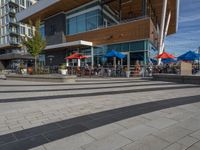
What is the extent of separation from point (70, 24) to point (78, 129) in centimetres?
2183

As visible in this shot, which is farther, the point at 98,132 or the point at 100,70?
the point at 100,70

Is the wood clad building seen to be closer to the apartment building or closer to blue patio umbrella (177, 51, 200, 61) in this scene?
blue patio umbrella (177, 51, 200, 61)

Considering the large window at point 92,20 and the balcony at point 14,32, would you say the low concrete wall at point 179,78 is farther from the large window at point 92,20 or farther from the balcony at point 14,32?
the balcony at point 14,32

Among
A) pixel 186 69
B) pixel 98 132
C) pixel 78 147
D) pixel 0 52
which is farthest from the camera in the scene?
pixel 0 52

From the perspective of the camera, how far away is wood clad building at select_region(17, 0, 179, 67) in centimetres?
1714

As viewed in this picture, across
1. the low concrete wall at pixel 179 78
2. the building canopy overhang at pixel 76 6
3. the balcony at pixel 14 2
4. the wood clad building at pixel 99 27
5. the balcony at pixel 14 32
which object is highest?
the balcony at pixel 14 2

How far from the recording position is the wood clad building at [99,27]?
1714cm

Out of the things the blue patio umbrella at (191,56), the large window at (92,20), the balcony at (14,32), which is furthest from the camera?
the balcony at (14,32)

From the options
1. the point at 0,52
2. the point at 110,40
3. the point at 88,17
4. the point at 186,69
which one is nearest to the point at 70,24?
the point at 88,17

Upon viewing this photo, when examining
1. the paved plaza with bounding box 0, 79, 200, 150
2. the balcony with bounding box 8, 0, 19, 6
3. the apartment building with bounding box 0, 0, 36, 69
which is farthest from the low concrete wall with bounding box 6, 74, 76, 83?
the balcony with bounding box 8, 0, 19, 6

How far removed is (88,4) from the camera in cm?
2072

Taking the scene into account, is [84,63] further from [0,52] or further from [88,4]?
[0,52]

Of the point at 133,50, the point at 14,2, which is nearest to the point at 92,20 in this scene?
the point at 133,50

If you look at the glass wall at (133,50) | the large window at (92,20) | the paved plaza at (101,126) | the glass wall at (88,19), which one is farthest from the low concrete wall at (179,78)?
the large window at (92,20)
